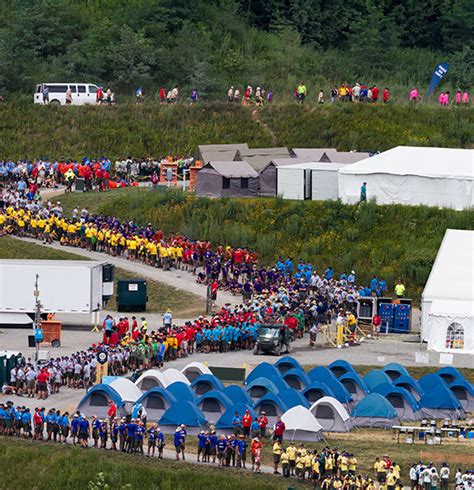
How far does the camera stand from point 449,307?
70.6 metres

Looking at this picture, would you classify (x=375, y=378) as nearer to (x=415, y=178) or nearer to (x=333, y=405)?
(x=333, y=405)

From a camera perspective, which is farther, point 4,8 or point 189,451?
point 4,8

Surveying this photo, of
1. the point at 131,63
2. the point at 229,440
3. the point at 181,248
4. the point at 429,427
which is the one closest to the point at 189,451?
the point at 229,440

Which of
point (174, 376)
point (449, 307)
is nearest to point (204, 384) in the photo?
point (174, 376)

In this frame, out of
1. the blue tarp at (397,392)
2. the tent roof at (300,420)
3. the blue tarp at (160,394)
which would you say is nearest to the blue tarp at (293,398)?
the tent roof at (300,420)

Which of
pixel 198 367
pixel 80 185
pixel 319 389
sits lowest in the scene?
pixel 319 389

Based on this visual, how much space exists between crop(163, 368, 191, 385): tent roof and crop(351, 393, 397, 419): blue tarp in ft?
19.0

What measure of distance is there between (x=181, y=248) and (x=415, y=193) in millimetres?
11976

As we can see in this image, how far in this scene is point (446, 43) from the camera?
12144 centimetres

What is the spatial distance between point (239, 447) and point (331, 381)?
7.86 m

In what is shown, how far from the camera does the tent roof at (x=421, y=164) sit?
8519 cm

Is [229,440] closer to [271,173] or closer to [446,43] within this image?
[271,173]

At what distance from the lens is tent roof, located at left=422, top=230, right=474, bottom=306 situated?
70750mm

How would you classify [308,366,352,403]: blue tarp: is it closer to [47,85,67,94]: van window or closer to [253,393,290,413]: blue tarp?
[253,393,290,413]: blue tarp
